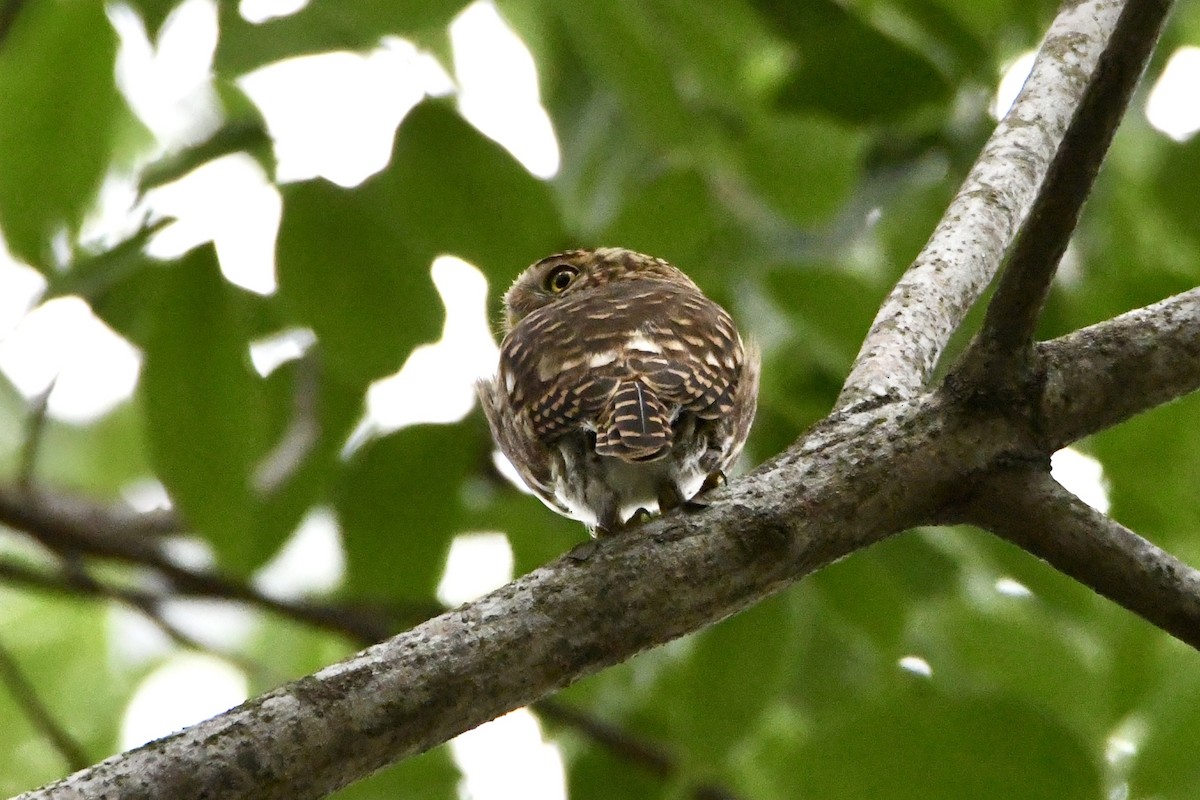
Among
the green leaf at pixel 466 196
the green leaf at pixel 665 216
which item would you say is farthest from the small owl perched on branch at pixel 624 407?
the green leaf at pixel 466 196

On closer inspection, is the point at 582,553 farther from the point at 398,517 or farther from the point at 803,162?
the point at 803,162

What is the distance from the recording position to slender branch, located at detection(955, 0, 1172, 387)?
218cm

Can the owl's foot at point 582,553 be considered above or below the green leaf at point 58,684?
above

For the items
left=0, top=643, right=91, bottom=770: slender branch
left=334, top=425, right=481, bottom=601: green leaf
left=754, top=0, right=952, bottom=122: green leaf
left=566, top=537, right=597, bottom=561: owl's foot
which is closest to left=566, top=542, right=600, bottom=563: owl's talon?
left=566, top=537, right=597, bottom=561: owl's foot

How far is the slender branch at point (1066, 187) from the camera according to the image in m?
2.18

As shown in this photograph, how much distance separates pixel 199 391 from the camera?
3389 mm

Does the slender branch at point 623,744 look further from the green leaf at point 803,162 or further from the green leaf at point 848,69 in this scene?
the green leaf at point 848,69

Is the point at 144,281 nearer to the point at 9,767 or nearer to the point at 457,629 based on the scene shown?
the point at 457,629

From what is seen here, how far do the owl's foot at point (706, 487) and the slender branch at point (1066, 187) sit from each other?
0.51 m

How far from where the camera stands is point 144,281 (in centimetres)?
346

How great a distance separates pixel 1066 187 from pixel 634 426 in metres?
1.23

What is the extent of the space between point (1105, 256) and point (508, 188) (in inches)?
70.3

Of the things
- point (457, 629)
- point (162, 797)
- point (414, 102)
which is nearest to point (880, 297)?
point (414, 102)

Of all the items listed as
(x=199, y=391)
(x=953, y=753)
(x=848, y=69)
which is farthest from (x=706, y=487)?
(x=199, y=391)
